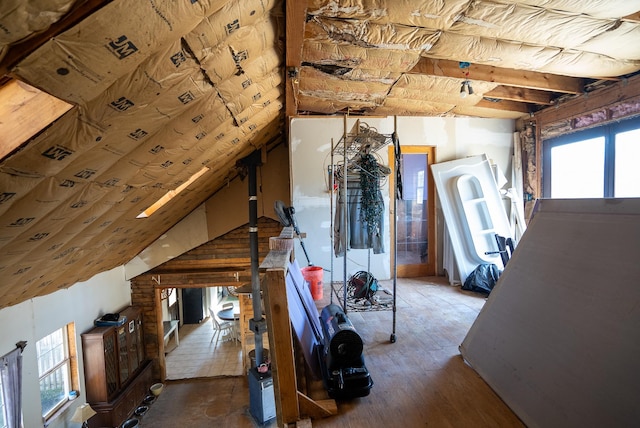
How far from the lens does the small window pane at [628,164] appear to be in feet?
9.97

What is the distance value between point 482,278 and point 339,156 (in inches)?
95.6

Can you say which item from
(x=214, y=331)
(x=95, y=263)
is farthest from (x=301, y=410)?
(x=214, y=331)

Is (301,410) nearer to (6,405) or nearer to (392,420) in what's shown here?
(392,420)

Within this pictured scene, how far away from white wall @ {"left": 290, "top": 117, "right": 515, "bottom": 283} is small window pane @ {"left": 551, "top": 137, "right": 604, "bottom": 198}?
627mm

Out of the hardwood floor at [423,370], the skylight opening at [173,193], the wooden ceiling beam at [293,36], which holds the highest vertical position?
the wooden ceiling beam at [293,36]

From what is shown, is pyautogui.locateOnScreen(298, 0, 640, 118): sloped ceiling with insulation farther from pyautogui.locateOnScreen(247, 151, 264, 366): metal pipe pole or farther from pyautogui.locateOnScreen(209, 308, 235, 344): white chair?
pyautogui.locateOnScreen(209, 308, 235, 344): white chair

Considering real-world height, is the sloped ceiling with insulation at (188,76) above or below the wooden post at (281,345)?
above

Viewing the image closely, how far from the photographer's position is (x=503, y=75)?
3271 mm

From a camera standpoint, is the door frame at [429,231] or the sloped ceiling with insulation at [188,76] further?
the door frame at [429,231]

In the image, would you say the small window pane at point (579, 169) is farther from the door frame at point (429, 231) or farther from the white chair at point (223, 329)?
the white chair at point (223, 329)

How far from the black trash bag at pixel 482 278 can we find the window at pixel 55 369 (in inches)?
212

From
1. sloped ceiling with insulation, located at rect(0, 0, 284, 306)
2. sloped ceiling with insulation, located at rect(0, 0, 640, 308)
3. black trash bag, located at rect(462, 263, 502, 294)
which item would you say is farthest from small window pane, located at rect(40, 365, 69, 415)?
black trash bag, located at rect(462, 263, 502, 294)

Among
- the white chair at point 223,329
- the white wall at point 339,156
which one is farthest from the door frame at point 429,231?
the white chair at point 223,329

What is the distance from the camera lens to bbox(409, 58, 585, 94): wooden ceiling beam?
3186mm
